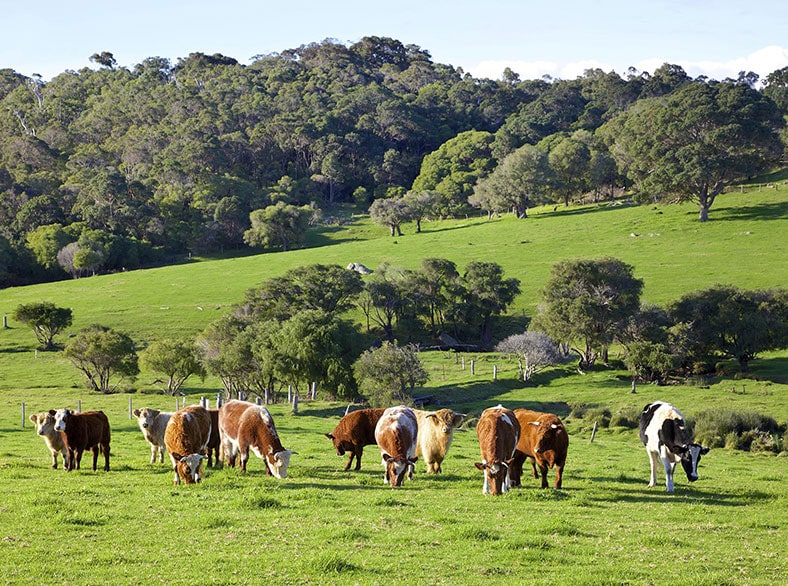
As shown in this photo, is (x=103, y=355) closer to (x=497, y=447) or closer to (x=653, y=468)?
(x=497, y=447)

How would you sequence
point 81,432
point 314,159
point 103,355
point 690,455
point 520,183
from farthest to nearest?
point 314,159
point 520,183
point 103,355
point 81,432
point 690,455

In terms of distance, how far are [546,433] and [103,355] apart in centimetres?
4379

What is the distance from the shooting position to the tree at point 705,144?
94625 mm


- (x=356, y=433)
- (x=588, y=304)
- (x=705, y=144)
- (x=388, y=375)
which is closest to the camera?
(x=356, y=433)

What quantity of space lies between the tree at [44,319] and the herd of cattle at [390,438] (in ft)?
169

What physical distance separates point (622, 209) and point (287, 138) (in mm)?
80538

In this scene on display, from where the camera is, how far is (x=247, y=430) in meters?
18.5

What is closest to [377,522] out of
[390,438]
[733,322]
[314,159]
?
[390,438]

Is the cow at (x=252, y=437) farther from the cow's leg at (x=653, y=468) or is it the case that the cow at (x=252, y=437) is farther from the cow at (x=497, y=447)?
the cow's leg at (x=653, y=468)

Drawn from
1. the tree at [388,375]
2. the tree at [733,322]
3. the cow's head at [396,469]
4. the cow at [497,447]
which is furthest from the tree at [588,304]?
the cow's head at [396,469]

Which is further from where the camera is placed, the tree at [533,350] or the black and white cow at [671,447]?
the tree at [533,350]

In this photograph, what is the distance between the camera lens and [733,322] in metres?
55.2

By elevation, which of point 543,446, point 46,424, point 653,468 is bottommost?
point 653,468

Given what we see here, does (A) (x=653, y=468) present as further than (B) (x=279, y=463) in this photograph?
Yes
